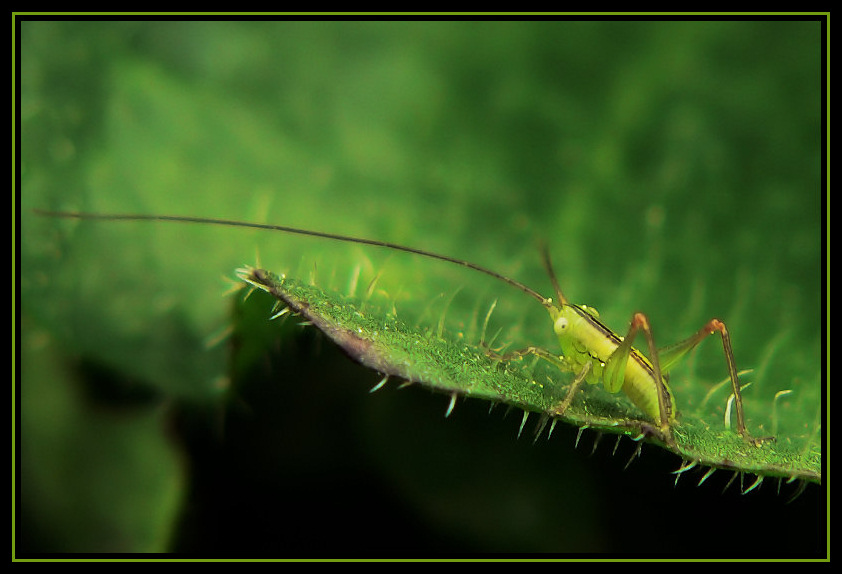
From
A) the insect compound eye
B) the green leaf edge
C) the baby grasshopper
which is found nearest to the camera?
the green leaf edge

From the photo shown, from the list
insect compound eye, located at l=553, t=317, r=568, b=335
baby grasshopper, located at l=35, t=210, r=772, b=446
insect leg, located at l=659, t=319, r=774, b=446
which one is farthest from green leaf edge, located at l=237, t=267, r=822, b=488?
insect compound eye, located at l=553, t=317, r=568, b=335

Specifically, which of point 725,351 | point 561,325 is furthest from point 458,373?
point 725,351

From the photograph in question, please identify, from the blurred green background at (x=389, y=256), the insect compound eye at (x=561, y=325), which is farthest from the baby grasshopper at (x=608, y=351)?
the blurred green background at (x=389, y=256)

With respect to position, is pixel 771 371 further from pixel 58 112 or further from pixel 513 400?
pixel 58 112

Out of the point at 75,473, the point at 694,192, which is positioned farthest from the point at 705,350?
the point at 75,473

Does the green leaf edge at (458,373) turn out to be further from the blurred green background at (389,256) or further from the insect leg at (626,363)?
the blurred green background at (389,256)

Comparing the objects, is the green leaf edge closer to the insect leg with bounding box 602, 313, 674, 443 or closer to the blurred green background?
the insect leg with bounding box 602, 313, 674, 443
